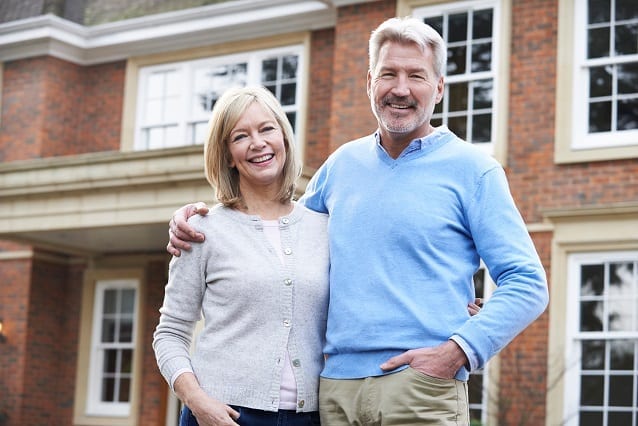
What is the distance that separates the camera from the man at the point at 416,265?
296 cm

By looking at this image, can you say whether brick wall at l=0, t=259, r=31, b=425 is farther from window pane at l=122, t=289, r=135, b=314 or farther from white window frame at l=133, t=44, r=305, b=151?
white window frame at l=133, t=44, r=305, b=151

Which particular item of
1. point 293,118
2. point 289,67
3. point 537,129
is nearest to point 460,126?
point 537,129

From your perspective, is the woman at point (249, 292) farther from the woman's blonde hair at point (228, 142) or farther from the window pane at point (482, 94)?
the window pane at point (482, 94)

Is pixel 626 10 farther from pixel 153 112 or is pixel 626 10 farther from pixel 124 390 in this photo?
pixel 124 390

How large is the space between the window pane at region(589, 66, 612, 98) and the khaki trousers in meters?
9.18

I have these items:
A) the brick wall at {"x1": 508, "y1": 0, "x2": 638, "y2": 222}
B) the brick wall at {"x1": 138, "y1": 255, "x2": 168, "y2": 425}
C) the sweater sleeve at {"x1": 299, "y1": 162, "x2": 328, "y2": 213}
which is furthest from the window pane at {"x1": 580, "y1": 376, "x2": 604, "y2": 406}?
the sweater sleeve at {"x1": 299, "y1": 162, "x2": 328, "y2": 213}

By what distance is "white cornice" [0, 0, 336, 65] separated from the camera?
1393 cm

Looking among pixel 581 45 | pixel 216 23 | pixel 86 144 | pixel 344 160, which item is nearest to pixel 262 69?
pixel 216 23

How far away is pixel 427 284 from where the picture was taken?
9.95ft

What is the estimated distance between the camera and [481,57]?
1238 cm

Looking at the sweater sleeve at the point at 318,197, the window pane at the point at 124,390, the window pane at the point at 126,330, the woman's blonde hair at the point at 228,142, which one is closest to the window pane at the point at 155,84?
the window pane at the point at 126,330

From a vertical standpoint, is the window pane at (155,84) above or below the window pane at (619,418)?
above

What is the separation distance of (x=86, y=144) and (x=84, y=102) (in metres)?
0.64

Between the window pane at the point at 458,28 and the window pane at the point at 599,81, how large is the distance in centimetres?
154
